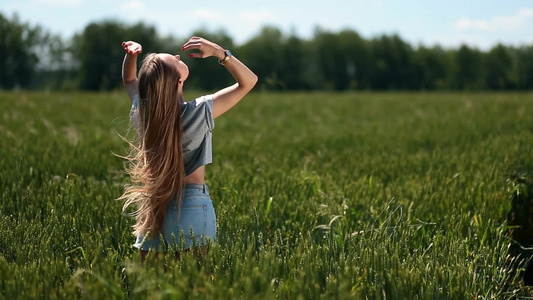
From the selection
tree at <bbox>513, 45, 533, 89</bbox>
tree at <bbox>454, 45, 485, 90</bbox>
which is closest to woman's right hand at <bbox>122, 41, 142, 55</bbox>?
tree at <bbox>513, 45, 533, 89</bbox>

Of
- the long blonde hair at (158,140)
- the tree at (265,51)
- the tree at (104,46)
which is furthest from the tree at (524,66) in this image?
the long blonde hair at (158,140)

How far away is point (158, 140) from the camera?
103 inches

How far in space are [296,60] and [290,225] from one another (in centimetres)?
5847

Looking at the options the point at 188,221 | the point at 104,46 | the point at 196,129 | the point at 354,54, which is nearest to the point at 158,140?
the point at 196,129

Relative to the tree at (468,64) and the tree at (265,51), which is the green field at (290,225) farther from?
the tree at (468,64)

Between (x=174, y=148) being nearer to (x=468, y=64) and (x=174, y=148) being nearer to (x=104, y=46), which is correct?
(x=104, y=46)

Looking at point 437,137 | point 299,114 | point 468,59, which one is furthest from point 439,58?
point 437,137

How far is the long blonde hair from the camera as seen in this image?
2566 millimetres

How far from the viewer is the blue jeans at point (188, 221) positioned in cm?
260

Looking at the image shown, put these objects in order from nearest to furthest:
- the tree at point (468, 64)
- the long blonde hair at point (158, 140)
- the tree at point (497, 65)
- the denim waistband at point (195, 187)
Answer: the long blonde hair at point (158, 140)
the denim waistband at point (195, 187)
the tree at point (497, 65)
the tree at point (468, 64)

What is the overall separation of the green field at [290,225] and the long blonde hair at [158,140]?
291 millimetres

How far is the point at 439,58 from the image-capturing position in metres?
86.4

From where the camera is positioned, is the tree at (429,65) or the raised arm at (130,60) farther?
the tree at (429,65)

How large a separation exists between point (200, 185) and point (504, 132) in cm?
828
